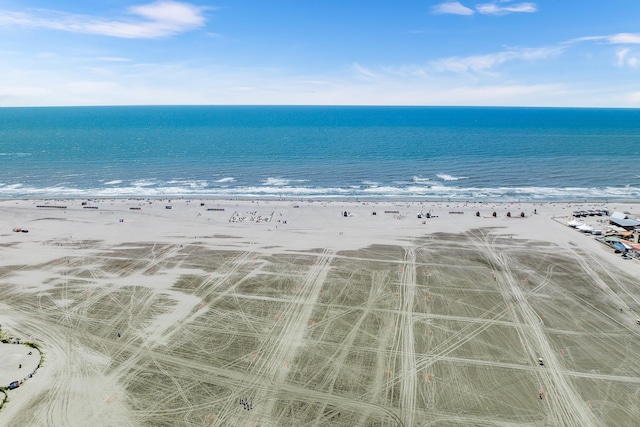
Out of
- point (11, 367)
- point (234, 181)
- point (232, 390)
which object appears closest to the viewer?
point (232, 390)

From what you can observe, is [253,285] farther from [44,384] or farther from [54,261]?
[54,261]

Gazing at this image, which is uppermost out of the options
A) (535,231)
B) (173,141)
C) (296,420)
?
(173,141)

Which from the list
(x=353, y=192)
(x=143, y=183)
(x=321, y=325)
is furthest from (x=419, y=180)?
(x=321, y=325)

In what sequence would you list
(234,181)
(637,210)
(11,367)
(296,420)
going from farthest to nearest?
(234,181)
(637,210)
(11,367)
(296,420)

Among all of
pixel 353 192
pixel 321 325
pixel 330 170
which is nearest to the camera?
pixel 321 325

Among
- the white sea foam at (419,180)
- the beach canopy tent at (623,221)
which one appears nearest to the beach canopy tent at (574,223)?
the beach canopy tent at (623,221)

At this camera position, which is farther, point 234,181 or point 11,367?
point 234,181

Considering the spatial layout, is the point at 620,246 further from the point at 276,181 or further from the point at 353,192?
the point at 276,181

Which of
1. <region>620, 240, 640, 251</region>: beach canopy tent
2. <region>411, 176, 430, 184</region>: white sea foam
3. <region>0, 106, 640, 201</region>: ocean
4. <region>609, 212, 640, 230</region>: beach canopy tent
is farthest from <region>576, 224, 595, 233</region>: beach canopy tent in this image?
<region>411, 176, 430, 184</region>: white sea foam

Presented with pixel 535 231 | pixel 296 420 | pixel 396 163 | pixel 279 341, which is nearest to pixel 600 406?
pixel 296 420
